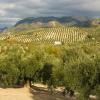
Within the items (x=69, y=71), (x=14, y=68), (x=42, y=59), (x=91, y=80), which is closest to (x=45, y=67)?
(x=42, y=59)

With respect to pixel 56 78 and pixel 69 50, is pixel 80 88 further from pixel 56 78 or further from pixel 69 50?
pixel 69 50

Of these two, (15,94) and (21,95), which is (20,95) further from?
(15,94)

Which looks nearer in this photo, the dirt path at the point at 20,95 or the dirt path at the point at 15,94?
the dirt path at the point at 15,94

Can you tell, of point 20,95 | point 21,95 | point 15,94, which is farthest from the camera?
point 15,94

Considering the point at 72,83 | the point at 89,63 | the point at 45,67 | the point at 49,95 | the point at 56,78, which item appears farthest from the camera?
the point at 45,67

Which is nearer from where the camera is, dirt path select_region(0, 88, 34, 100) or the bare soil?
dirt path select_region(0, 88, 34, 100)

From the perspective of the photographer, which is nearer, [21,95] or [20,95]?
[20,95]

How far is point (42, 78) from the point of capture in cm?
4909

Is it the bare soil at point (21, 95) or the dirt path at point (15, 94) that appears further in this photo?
the bare soil at point (21, 95)

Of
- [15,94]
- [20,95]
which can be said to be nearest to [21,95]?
[20,95]

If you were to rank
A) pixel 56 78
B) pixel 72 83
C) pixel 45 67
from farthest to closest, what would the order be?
pixel 45 67, pixel 56 78, pixel 72 83

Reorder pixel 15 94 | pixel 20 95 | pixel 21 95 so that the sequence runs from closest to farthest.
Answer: pixel 20 95, pixel 21 95, pixel 15 94

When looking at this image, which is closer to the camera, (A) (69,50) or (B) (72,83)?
(B) (72,83)

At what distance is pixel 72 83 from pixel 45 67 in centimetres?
1374
